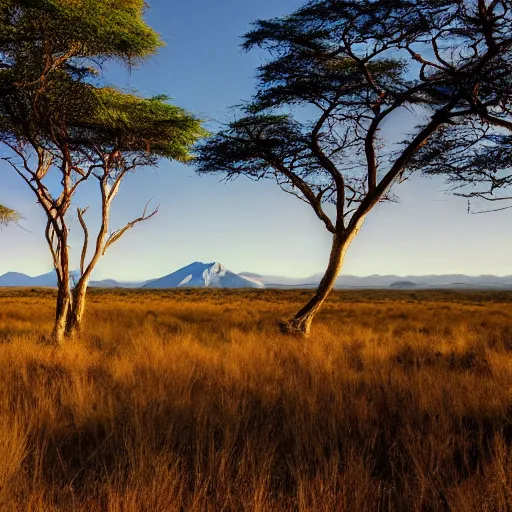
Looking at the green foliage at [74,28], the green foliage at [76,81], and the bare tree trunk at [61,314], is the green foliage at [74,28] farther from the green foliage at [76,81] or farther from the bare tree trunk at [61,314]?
the bare tree trunk at [61,314]

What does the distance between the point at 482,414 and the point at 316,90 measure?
358 inches

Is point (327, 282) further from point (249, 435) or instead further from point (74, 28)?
point (249, 435)

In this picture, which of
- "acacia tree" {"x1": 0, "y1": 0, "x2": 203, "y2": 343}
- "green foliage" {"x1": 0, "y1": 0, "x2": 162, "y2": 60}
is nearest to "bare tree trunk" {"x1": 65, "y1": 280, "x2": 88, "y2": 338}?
"acacia tree" {"x1": 0, "y1": 0, "x2": 203, "y2": 343}

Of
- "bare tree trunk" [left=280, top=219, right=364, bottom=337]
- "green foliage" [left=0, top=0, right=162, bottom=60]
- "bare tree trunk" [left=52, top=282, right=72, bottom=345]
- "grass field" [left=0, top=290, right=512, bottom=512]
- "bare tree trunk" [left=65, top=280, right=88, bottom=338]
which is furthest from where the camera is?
"bare tree trunk" [left=280, top=219, right=364, bottom=337]

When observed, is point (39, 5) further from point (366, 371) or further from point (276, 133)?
point (366, 371)

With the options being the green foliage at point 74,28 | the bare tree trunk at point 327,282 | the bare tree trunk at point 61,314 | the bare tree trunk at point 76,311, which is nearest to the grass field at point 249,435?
the bare tree trunk at point 61,314

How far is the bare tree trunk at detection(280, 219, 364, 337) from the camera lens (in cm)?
1180

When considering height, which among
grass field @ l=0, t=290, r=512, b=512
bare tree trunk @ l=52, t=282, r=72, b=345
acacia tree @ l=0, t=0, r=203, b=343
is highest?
acacia tree @ l=0, t=0, r=203, b=343

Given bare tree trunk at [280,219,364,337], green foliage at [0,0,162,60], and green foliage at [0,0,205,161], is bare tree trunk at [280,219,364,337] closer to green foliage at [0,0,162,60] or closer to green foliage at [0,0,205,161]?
green foliage at [0,0,205,161]

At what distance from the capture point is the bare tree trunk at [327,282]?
11797mm

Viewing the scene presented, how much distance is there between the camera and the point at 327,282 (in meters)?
11.9

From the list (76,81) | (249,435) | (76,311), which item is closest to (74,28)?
(76,81)

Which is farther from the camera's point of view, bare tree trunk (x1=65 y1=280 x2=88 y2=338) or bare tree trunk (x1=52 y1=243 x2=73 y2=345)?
bare tree trunk (x1=65 y1=280 x2=88 y2=338)

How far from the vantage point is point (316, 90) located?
11.5 m
